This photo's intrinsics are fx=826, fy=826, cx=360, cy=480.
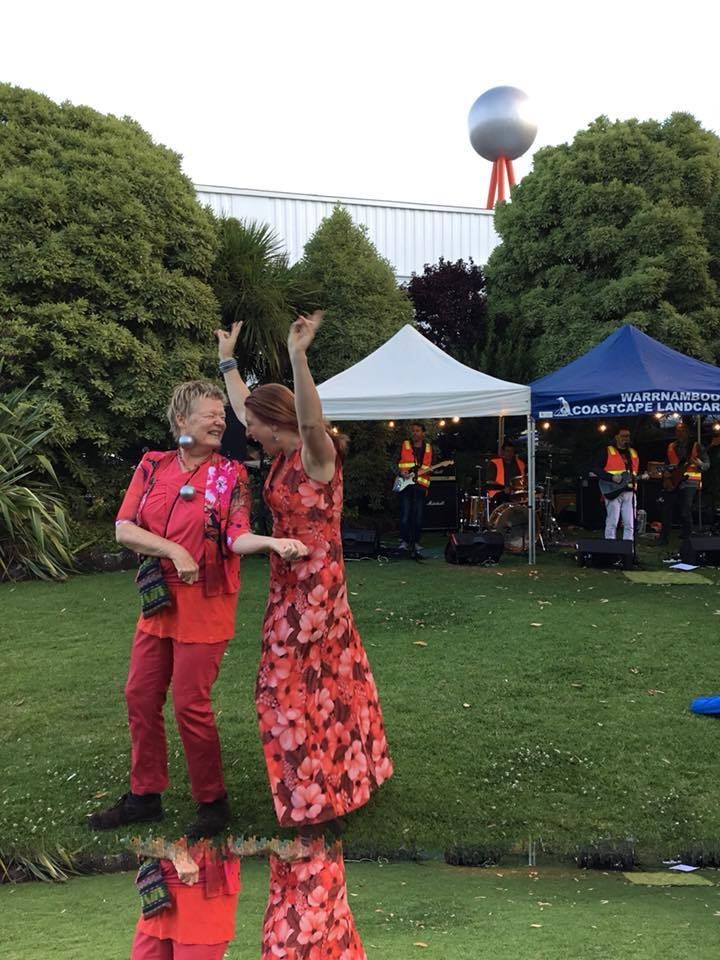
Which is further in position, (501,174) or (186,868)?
(501,174)

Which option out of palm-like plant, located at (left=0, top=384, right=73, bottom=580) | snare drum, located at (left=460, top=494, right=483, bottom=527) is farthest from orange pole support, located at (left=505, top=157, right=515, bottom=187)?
palm-like plant, located at (left=0, top=384, right=73, bottom=580)

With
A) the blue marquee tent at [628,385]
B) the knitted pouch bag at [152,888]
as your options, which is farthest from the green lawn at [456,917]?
the blue marquee tent at [628,385]

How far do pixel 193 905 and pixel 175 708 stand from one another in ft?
7.83

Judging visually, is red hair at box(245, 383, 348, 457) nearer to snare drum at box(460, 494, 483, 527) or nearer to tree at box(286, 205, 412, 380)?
snare drum at box(460, 494, 483, 527)

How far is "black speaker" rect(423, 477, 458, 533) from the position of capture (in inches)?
576

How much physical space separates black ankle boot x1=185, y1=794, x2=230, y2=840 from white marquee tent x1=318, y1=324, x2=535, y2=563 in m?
7.20

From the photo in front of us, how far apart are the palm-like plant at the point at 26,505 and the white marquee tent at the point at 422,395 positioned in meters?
3.50

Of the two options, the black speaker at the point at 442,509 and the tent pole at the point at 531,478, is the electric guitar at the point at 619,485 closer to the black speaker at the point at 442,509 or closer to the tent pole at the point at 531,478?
the tent pole at the point at 531,478

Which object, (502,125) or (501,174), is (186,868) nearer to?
(502,125)

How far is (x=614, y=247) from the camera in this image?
591 inches

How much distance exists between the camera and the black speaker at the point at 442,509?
14633mm

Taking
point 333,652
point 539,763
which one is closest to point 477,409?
point 539,763

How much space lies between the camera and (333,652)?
322cm

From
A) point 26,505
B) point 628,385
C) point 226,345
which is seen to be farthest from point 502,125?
point 226,345
